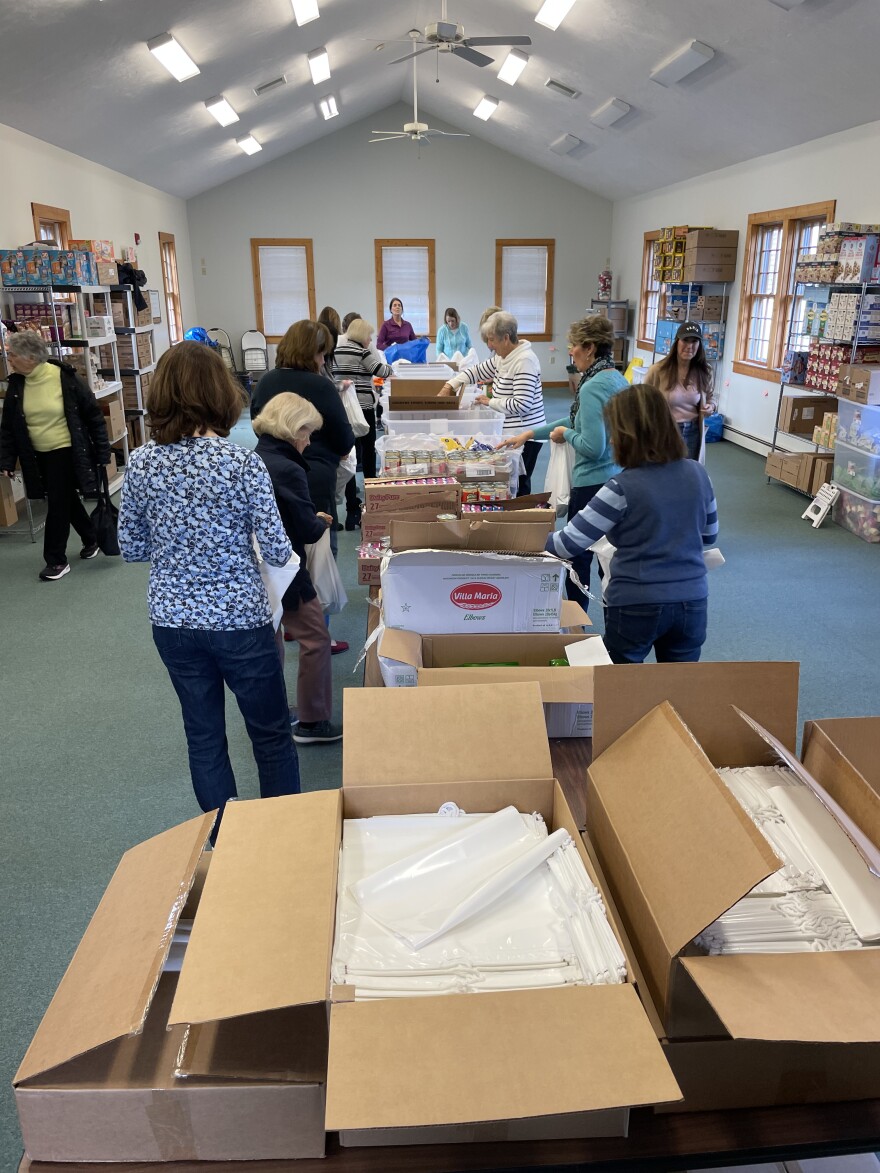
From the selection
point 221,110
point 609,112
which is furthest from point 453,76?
point 221,110

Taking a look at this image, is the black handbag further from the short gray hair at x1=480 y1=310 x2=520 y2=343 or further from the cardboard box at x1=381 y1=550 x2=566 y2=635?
the cardboard box at x1=381 y1=550 x2=566 y2=635

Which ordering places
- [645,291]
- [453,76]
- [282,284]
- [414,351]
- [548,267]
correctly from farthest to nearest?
[548,267], [282,284], [645,291], [453,76], [414,351]

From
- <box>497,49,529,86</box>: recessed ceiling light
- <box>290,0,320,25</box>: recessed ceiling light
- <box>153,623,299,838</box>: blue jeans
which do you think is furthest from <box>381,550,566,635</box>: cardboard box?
<box>497,49,529,86</box>: recessed ceiling light

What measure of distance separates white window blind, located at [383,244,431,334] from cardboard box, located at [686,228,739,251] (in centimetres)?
Result: 588

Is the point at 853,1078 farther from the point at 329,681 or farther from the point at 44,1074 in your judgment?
the point at 329,681

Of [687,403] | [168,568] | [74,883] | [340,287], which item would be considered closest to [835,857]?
[168,568]

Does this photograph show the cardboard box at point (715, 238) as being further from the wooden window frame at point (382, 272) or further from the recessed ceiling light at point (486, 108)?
the wooden window frame at point (382, 272)

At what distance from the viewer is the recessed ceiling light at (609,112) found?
29.9ft

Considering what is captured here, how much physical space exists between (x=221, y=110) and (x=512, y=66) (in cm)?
322

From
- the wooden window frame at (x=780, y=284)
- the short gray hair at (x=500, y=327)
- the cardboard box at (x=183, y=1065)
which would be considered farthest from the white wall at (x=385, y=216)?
the cardboard box at (x=183, y=1065)

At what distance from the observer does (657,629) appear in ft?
8.41

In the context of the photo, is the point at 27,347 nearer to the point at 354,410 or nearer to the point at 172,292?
the point at 354,410

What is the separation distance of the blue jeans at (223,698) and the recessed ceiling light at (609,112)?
29.1ft

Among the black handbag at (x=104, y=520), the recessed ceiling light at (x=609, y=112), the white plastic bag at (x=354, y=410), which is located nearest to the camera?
the black handbag at (x=104, y=520)
